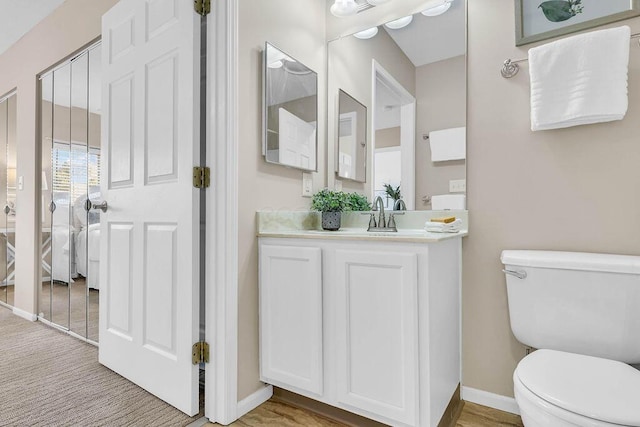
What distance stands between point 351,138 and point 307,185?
0.43 metres

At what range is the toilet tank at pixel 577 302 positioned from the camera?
1.23 metres

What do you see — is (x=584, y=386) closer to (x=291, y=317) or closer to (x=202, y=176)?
(x=291, y=317)

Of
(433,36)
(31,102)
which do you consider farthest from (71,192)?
(433,36)

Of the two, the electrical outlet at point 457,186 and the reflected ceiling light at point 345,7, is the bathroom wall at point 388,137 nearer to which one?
the electrical outlet at point 457,186

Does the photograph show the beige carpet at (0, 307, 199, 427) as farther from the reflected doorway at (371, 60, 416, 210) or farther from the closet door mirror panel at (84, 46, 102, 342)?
the reflected doorway at (371, 60, 416, 210)

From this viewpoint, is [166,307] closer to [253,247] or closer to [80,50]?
[253,247]

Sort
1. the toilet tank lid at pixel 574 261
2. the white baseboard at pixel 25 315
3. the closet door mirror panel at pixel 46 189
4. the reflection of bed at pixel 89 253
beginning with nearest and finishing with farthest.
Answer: the toilet tank lid at pixel 574 261, the reflection of bed at pixel 89 253, the closet door mirror panel at pixel 46 189, the white baseboard at pixel 25 315

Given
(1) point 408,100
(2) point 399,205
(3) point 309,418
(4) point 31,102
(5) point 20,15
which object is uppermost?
(5) point 20,15

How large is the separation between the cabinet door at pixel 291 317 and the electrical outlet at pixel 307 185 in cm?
50

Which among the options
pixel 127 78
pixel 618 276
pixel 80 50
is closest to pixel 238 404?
pixel 618 276

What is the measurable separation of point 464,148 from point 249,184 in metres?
1.05

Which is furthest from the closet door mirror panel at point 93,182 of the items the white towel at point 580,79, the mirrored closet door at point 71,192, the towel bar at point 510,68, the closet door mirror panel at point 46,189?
the white towel at point 580,79

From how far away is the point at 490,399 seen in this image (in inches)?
64.4

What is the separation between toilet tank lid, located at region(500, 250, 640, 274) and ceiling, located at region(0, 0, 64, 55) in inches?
139
